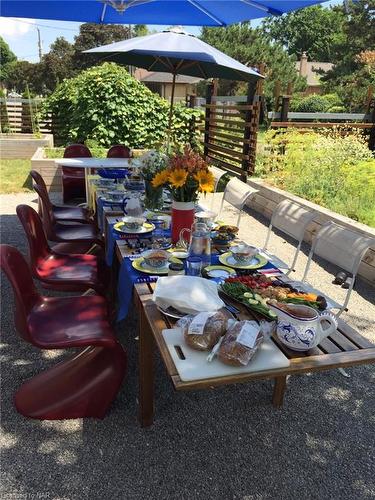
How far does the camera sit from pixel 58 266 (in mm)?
2988

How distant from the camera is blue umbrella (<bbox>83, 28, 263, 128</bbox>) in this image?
12.5 feet

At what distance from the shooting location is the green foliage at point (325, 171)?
4797 millimetres

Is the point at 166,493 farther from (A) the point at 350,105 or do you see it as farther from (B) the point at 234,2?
(A) the point at 350,105

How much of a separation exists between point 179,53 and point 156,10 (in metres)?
0.60

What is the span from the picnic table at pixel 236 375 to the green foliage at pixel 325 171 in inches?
120

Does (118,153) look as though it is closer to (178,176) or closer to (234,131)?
(234,131)

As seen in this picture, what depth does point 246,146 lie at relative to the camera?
296 inches

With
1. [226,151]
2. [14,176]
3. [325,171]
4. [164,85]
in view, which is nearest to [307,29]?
[164,85]

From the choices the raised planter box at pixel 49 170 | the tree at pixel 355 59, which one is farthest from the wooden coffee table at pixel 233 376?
the tree at pixel 355 59

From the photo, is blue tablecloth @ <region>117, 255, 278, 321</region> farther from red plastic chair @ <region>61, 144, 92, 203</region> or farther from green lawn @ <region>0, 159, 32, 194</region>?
green lawn @ <region>0, 159, 32, 194</region>

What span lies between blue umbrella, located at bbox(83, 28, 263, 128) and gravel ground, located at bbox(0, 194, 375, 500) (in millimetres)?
2852

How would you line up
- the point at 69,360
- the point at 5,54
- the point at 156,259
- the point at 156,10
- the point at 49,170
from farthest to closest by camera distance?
the point at 5,54, the point at 49,170, the point at 156,10, the point at 69,360, the point at 156,259

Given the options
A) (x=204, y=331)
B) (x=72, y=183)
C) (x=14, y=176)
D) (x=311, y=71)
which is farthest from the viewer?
(x=311, y=71)

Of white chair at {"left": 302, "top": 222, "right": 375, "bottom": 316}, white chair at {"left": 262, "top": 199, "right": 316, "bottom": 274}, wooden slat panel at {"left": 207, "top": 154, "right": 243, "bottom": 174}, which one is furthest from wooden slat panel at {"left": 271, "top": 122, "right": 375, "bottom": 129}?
white chair at {"left": 302, "top": 222, "right": 375, "bottom": 316}
